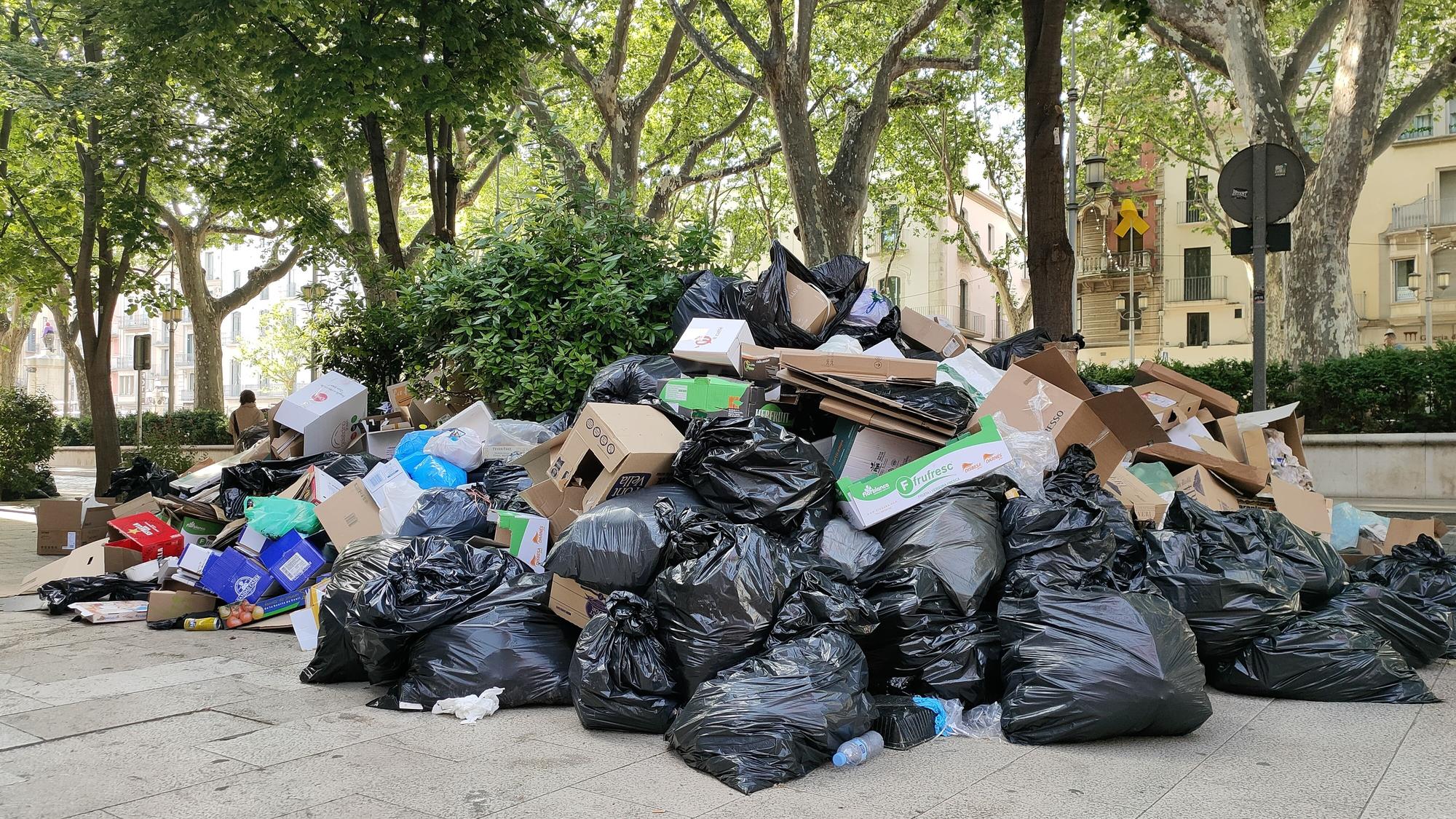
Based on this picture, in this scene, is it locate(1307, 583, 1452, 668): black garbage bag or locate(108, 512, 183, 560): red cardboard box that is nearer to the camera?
locate(1307, 583, 1452, 668): black garbage bag

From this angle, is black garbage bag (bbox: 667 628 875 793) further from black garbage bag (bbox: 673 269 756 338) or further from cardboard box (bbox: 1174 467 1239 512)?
black garbage bag (bbox: 673 269 756 338)

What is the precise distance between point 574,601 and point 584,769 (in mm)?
858

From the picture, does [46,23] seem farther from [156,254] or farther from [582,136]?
[582,136]

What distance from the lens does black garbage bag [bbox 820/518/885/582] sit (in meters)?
3.89

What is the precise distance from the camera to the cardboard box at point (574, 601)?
372 centimetres

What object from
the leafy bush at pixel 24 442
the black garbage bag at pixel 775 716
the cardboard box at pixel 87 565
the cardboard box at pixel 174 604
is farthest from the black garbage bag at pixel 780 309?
the leafy bush at pixel 24 442

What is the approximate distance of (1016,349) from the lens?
→ 248 inches

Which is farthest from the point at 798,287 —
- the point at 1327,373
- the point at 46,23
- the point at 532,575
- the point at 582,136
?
the point at 582,136

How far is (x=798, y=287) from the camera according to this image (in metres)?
6.04

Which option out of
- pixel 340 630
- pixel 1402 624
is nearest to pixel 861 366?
pixel 1402 624

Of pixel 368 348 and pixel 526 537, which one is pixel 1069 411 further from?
pixel 368 348

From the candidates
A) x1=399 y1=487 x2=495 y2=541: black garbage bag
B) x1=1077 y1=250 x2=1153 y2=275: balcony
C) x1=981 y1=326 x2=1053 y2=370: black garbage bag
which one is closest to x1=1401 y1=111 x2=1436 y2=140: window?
x1=1077 y1=250 x2=1153 y2=275: balcony

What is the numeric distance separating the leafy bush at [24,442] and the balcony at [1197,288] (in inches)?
Answer: 1219

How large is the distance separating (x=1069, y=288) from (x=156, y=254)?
9897 millimetres
